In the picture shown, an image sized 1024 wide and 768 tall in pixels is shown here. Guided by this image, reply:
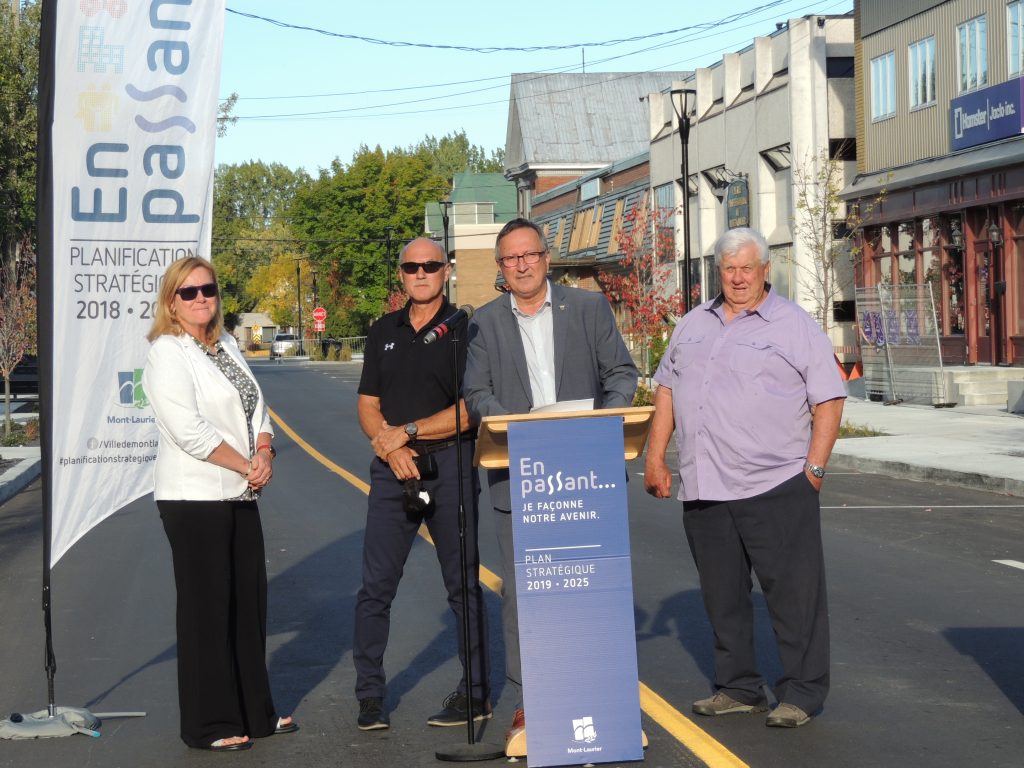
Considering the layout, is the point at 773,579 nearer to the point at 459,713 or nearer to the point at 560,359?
the point at 560,359

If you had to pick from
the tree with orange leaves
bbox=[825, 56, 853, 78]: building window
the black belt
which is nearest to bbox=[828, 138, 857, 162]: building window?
bbox=[825, 56, 853, 78]: building window

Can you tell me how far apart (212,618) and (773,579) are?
2370mm

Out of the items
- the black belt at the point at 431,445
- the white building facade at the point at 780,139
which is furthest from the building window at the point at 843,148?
the black belt at the point at 431,445

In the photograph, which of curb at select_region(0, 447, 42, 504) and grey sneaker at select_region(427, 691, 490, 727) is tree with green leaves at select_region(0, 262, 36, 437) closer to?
curb at select_region(0, 447, 42, 504)

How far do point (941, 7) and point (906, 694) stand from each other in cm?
2726

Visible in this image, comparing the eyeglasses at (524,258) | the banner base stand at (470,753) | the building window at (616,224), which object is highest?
the building window at (616,224)

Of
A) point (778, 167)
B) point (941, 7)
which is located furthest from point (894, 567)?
point (778, 167)

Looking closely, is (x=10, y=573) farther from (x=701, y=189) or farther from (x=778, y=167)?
(x=701, y=189)

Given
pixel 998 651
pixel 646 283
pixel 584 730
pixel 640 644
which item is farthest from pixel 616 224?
pixel 584 730

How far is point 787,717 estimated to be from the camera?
6.14 metres

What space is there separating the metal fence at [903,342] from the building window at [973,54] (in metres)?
5.43

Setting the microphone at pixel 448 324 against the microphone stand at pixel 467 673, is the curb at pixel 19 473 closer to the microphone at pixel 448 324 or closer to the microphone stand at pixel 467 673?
the microphone stand at pixel 467 673

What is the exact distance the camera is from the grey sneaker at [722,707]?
20.9ft

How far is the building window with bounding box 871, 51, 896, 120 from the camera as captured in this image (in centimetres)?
3369
